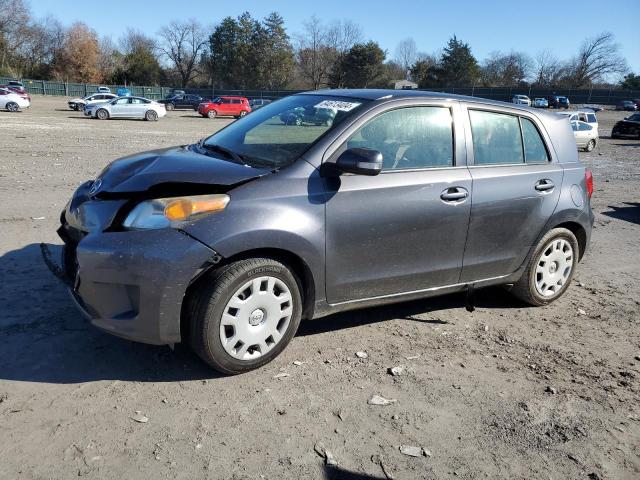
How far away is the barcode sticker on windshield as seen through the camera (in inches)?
156

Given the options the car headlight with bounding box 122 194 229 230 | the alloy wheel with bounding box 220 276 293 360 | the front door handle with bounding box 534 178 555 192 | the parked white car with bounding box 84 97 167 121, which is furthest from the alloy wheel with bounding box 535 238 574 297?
the parked white car with bounding box 84 97 167 121

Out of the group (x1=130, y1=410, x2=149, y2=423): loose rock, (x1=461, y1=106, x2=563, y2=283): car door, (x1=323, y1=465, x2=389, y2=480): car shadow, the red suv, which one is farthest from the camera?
the red suv

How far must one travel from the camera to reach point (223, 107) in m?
44.1

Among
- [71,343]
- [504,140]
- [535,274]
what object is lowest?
[71,343]

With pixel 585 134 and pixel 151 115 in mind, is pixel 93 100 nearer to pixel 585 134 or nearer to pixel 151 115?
pixel 151 115

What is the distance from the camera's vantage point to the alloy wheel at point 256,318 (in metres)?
3.35

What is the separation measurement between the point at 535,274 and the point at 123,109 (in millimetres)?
33407

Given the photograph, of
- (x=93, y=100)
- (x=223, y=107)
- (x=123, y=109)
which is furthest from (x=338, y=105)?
(x=223, y=107)

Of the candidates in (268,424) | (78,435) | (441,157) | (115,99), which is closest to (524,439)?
(268,424)

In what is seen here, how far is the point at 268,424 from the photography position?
3.03m

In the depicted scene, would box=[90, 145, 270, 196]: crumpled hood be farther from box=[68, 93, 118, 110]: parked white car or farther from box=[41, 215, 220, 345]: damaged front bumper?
box=[68, 93, 118, 110]: parked white car

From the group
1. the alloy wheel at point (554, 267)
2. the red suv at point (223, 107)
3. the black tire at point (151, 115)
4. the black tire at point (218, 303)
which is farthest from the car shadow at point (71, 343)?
the red suv at point (223, 107)

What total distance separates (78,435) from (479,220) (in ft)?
10.1

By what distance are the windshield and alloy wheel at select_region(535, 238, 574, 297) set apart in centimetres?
222
